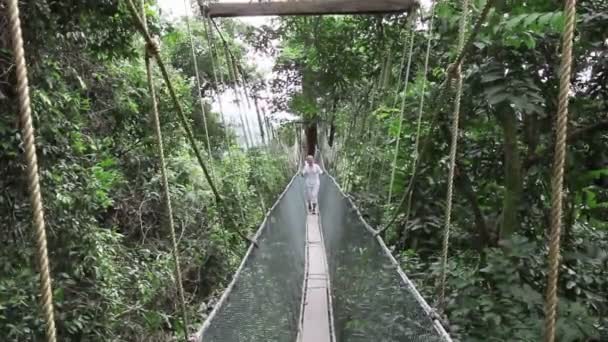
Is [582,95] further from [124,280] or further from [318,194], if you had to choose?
[318,194]

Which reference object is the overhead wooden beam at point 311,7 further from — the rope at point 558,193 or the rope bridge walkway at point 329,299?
the rope at point 558,193

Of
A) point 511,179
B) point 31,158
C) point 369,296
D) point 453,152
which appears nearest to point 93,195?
point 369,296

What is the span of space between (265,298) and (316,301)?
1.90 metres

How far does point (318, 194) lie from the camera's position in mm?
7648

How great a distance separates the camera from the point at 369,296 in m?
2.01

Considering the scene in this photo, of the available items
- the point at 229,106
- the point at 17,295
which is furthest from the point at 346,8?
the point at 229,106

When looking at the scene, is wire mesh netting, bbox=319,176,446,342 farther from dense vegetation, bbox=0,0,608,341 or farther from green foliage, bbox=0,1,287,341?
green foliage, bbox=0,1,287,341

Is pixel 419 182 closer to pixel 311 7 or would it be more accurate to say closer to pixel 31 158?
pixel 311 7

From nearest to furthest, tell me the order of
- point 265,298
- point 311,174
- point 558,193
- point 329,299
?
point 558,193
point 265,298
point 329,299
point 311,174

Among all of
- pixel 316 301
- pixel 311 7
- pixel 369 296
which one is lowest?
pixel 316 301

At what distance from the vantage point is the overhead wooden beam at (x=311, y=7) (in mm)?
2957

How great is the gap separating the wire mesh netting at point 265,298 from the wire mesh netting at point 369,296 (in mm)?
288

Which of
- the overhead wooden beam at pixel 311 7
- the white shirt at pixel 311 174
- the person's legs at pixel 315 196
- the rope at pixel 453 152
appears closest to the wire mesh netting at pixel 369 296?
the rope at pixel 453 152

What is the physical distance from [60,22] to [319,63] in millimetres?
3219
